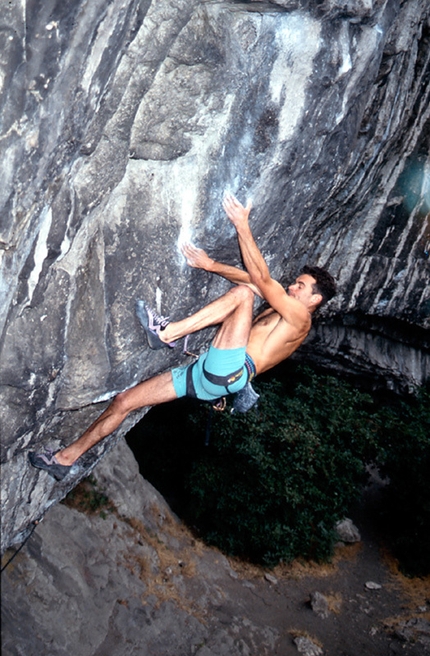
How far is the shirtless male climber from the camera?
5055 mm

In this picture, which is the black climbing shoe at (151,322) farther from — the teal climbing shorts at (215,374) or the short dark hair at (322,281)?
the short dark hair at (322,281)

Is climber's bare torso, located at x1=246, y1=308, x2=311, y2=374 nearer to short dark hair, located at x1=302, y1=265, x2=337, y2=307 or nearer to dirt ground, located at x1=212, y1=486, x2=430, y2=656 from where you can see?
short dark hair, located at x1=302, y1=265, x2=337, y2=307

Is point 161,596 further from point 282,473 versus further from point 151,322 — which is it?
point 151,322

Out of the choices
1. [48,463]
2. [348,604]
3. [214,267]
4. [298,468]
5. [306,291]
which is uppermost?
[214,267]

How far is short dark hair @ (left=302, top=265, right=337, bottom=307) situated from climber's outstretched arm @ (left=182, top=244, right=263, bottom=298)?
556mm

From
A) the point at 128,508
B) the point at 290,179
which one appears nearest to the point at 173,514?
the point at 128,508

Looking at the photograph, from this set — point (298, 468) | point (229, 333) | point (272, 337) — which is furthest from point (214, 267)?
point (298, 468)

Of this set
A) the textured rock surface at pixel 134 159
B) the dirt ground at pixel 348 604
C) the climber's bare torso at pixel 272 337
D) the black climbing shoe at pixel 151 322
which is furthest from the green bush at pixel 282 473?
the black climbing shoe at pixel 151 322

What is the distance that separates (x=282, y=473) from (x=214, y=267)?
7046 millimetres

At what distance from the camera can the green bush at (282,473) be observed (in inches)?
446

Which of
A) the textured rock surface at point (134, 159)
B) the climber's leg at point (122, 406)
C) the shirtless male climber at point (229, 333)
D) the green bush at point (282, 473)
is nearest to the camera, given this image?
the textured rock surface at point (134, 159)

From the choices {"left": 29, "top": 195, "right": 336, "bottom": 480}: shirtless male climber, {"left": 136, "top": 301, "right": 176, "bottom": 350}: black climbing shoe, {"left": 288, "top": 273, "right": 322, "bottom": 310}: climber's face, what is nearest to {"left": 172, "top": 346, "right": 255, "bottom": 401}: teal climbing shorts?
{"left": 29, "top": 195, "right": 336, "bottom": 480}: shirtless male climber

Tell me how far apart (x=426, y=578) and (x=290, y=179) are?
1027 centimetres

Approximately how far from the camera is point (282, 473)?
1129cm
